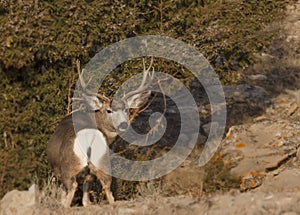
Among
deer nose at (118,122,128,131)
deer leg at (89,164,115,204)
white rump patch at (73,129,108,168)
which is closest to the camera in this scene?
white rump patch at (73,129,108,168)

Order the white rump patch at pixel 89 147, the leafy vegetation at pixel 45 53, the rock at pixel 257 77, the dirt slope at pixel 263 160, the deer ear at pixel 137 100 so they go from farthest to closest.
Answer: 1. the rock at pixel 257 77
2. the leafy vegetation at pixel 45 53
3. the deer ear at pixel 137 100
4. the white rump patch at pixel 89 147
5. the dirt slope at pixel 263 160

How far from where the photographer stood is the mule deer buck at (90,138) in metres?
9.23

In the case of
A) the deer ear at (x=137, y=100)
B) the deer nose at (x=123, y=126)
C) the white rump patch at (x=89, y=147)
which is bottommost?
the white rump patch at (x=89, y=147)

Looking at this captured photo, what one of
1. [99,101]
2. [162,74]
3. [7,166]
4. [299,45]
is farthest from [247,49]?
[299,45]

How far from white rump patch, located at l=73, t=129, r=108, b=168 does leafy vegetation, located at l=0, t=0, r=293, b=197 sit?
5.99 feet

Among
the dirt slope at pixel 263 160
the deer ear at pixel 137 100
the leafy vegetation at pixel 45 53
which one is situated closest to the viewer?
the dirt slope at pixel 263 160

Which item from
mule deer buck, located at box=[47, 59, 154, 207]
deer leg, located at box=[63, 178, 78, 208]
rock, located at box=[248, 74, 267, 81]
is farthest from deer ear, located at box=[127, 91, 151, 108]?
rock, located at box=[248, 74, 267, 81]

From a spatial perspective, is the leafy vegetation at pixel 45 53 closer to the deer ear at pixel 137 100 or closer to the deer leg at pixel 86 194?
the deer ear at pixel 137 100

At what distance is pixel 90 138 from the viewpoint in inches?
367

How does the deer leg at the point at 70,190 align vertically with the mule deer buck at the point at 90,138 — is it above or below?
below

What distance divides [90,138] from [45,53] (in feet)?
6.95

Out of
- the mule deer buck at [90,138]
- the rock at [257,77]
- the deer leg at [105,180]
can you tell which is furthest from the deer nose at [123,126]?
the rock at [257,77]

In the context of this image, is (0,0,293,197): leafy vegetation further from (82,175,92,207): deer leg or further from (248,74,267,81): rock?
(248,74,267,81): rock

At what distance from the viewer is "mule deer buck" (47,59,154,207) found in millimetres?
9234
